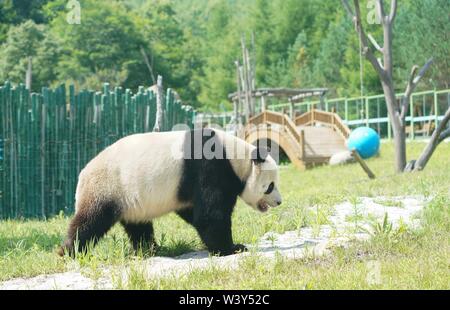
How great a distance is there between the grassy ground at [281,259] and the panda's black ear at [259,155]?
0.69 meters

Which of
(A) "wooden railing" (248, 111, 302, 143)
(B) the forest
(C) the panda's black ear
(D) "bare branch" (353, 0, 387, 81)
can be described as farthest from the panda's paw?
(B) the forest

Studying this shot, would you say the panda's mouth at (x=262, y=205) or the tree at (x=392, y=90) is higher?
the tree at (x=392, y=90)

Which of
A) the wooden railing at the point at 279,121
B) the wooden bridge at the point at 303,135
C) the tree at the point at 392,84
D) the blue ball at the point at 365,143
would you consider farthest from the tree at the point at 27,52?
the tree at the point at 392,84

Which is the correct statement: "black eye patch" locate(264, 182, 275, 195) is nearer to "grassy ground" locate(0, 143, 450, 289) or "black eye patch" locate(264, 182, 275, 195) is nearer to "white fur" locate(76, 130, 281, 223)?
"white fur" locate(76, 130, 281, 223)

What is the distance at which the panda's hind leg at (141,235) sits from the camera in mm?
5977

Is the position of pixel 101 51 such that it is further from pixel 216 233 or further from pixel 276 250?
pixel 276 250

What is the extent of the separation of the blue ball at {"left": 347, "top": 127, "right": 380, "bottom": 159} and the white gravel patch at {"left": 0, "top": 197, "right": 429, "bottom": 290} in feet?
37.4

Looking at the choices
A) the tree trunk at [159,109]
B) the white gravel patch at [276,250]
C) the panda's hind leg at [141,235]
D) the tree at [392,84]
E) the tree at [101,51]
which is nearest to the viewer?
the white gravel patch at [276,250]

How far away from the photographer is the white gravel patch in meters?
4.71

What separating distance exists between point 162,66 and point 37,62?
847 centimetres

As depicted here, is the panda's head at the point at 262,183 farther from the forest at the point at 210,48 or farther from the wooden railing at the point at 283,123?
the forest at the point at 210,48

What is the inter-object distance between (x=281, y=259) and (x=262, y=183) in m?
1.09
